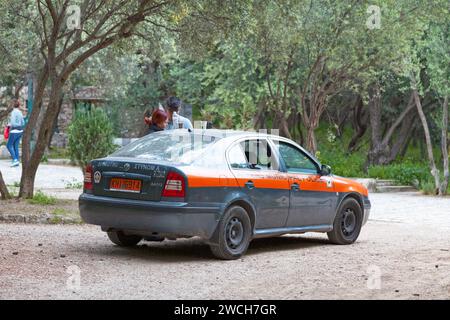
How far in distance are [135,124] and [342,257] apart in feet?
105

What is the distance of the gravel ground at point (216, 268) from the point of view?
29.8 ft

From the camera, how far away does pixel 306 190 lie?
Answer: 12.9 metres

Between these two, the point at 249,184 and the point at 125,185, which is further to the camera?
the point at 249,184

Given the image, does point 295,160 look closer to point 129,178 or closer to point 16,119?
point 129,178

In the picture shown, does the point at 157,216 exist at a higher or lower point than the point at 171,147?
lower

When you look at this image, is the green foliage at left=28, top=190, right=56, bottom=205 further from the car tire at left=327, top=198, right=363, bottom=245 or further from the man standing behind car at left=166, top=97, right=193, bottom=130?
the car tire at left=327, top=198, right=363, bottom=245

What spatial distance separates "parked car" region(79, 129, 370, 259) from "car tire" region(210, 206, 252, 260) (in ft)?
0.04

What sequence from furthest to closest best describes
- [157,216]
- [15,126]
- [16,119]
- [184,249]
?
1. [15,126]
2. [16,119]
3. [184,249]
4. [157,216]

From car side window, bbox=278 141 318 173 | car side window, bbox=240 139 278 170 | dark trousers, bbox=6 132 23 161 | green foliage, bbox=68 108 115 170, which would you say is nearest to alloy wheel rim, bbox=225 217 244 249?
car side window, bbox=240 139 278 170

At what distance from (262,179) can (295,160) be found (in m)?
1.12

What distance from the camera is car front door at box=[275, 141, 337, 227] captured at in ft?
41.7

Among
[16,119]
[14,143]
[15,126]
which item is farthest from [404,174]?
[14,143]

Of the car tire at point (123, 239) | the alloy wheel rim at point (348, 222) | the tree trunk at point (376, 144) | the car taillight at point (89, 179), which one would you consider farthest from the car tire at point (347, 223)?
the tree trunk at point (376, 144)

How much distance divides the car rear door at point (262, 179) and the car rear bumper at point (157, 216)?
755 mm
